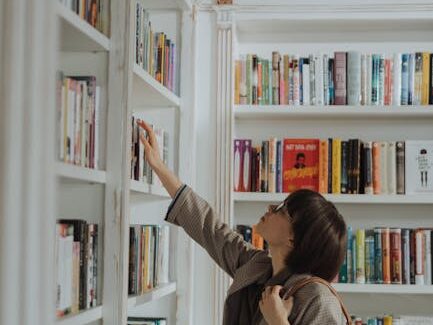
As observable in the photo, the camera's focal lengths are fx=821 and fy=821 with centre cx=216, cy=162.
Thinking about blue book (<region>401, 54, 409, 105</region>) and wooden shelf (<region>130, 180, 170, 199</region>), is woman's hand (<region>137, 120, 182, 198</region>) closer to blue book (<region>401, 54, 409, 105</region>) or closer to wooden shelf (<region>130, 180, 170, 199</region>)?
wooden shelf (<region>130, 180, 170, 199</region>)

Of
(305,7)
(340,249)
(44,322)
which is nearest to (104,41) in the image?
(340,249)

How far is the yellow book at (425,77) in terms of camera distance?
322 cm

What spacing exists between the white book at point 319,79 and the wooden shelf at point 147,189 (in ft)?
2.44

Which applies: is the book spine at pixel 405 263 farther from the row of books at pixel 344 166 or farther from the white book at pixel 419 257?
the row of books at pixel 344 166

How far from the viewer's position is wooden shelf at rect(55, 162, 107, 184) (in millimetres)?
1631

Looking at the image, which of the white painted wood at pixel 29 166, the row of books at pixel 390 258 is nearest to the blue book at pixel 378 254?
the row of books at pixel 390 258

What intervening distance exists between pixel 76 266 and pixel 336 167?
1.54 metres

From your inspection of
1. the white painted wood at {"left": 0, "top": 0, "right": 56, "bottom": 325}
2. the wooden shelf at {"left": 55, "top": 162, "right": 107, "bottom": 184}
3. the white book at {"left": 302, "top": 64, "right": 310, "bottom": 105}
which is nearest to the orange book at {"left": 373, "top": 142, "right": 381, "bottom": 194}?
the white book at {"left": 302, "top": 64, "right": 310, "bottom": 105}

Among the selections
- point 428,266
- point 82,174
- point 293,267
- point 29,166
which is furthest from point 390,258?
point 29,166

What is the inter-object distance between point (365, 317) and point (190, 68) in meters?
1.22

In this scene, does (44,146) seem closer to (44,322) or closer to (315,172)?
(44,322)

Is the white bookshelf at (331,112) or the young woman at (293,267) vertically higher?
the white bookshelf at (331,112)

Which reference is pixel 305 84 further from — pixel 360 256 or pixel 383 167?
pixel 360 256

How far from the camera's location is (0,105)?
1.19m
